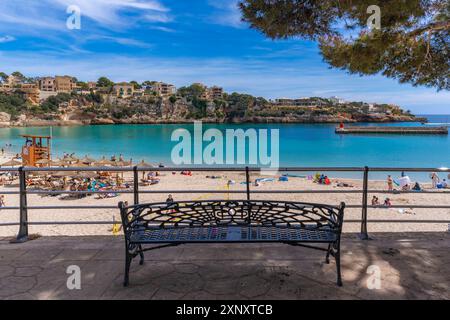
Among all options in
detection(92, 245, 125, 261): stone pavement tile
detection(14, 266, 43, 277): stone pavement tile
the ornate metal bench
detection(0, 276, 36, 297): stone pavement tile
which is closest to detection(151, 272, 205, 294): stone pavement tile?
the ornate metal bench

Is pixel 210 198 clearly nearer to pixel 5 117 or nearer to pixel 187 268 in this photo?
pixel 187 268

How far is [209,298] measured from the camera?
254 cm

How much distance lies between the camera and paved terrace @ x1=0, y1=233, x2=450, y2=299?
263cm

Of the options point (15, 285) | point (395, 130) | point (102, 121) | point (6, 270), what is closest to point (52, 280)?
point (15, 285)

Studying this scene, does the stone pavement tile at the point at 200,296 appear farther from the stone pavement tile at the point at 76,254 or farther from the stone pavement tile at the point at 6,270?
the stone pavement tile at the point at 6,270

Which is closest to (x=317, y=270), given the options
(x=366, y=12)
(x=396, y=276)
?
(x=396, y=276)

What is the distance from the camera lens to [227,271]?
9.98ft

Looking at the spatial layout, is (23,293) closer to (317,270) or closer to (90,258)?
(90,258)

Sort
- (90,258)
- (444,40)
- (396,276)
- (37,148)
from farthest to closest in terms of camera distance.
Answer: (37,148)
(444,40)
(90,258)
(396,276)

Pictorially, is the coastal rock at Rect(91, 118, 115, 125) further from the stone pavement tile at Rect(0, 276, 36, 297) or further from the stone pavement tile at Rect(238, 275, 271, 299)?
the stone pavement tile at Rect(238, 275, 271, 299)

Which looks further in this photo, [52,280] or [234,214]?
[234,214]

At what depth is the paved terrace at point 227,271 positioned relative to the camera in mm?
2627
